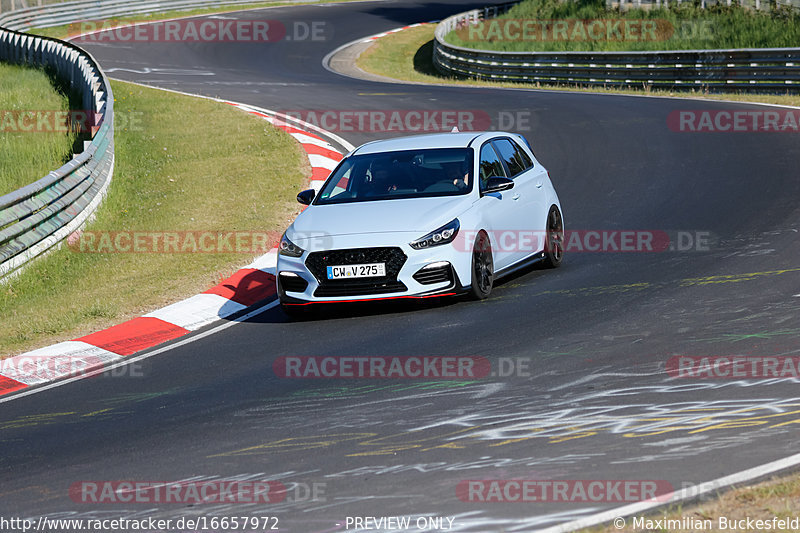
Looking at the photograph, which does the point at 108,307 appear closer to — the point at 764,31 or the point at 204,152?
the point at 204,152

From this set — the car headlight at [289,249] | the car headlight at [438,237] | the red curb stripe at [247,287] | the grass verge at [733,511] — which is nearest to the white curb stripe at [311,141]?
the red curb stripe at [247,287]

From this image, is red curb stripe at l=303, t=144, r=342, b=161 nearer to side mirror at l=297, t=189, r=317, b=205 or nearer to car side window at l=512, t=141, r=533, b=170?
car side window at l=512, t=141, r=533, b=170

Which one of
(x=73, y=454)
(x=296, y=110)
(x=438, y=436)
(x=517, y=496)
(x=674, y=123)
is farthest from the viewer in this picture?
(x=296, y=110)

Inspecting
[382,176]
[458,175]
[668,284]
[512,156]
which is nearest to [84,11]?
[512,156]

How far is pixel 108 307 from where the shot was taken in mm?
11773

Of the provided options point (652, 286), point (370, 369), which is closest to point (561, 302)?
point (652, 286)

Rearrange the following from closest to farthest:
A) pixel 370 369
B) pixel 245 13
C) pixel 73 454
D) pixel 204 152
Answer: pixel 73 454 → pixel 370 369 → pixel 204 152 → pixel 245 13

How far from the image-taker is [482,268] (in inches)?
422

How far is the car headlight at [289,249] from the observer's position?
1057 centimetres

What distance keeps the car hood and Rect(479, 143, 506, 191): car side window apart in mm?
580

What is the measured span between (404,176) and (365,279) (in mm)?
1610

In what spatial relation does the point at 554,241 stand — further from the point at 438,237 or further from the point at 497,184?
the point at 438,237

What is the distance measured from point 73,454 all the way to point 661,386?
12.6 ft

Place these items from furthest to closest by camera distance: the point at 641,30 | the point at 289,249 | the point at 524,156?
the point at 641,30 < the point at 524,156 < the point at 289,249
